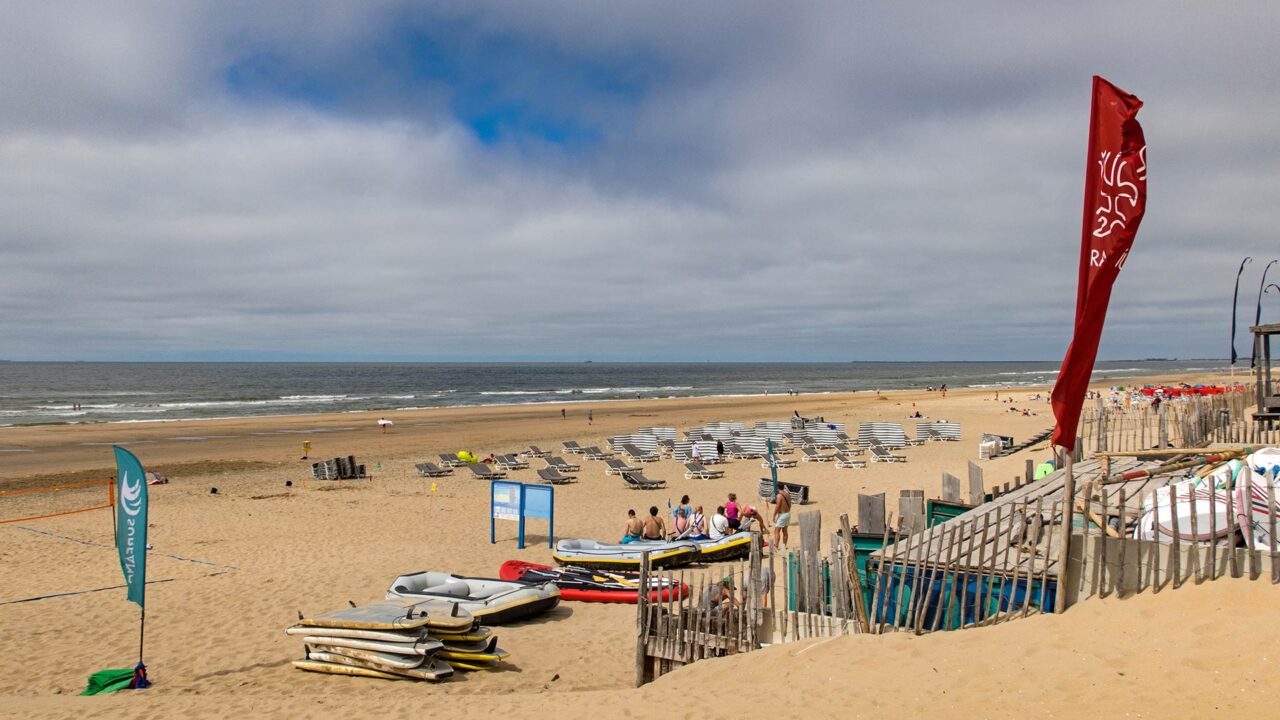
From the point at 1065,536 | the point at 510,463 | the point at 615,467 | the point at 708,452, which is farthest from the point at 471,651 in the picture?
the point at 708,452

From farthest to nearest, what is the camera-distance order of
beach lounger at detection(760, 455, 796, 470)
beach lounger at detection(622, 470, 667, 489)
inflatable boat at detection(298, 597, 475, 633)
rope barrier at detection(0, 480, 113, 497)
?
beach lounger at detection(760, 455, 796, 470), beach lounger at detection(622, 470, 667, 489), rope barrier at detection(0, 480, 113, 497), inflatable boat at detection(298, 597, 475, 633)

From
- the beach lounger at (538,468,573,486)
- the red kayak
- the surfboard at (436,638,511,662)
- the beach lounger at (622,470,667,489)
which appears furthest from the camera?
the beach lounger at (538,468,573,486)

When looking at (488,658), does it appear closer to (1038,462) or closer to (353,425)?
(1038,462)

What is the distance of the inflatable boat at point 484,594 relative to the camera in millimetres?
9758

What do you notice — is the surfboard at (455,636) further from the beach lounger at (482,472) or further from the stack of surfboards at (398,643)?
the beach lounger at (482,472)

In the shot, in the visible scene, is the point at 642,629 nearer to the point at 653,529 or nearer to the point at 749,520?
the point at 653,529

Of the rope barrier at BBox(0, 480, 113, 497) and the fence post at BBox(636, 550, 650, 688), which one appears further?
the rope barrier at BBox(0, 480, 113, 497)

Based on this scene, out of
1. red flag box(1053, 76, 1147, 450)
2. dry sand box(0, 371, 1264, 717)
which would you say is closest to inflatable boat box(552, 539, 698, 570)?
dry sand box(0, 371, 1264, 717)

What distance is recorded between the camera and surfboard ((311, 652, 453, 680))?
26.4 ft

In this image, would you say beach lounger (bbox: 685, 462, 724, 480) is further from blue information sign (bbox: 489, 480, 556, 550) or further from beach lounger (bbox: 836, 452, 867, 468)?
blue information sign (bbox: 489, 480, 556, 550)

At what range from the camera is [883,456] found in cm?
2611

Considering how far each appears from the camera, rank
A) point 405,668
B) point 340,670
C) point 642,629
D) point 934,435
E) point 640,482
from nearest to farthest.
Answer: point 642,629 → point 405,668 → point 340,670 → point 640,482 → point 934,435

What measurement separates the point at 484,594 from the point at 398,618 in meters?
1.95

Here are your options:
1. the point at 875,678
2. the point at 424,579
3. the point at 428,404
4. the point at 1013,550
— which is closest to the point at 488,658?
the point at 424,579
